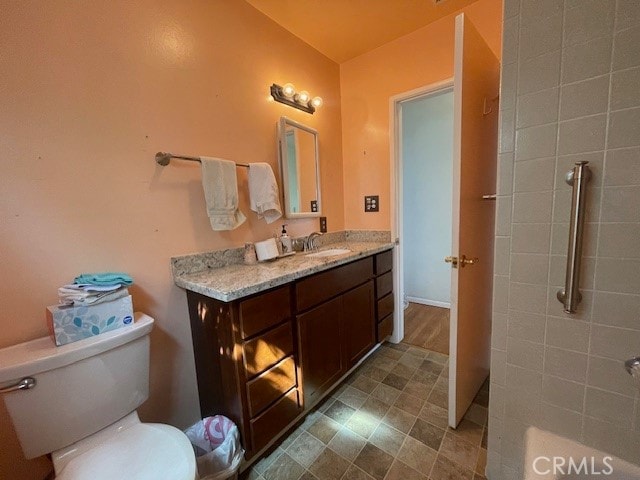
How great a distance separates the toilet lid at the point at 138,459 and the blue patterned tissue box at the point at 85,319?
14.7 inches

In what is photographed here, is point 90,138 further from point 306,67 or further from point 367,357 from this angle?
point 367,357

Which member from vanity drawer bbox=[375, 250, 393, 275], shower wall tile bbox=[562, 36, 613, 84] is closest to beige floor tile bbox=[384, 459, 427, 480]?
vanity drawer bbox=[375, 250, 393, 275]

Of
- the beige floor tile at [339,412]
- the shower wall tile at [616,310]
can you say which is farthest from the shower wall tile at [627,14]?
the beige floor tile at [339,412]

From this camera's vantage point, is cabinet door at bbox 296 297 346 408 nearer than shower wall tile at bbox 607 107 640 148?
No

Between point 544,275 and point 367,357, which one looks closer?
point 544,275

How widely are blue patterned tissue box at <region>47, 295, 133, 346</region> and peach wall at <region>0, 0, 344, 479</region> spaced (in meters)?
0.18

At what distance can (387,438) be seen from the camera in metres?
1.33

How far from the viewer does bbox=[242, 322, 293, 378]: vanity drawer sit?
1.10 m

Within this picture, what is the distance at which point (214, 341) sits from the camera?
3.87ft

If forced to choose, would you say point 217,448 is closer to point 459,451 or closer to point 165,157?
point 459,451

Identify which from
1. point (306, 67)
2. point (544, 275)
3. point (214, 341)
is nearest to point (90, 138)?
point (214, 341)

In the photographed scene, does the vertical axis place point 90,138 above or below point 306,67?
below

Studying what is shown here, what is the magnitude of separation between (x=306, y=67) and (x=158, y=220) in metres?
1.61

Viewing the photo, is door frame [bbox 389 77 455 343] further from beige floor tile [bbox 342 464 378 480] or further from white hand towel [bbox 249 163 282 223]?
beige floor tile [bbox 342 464 378 480]
